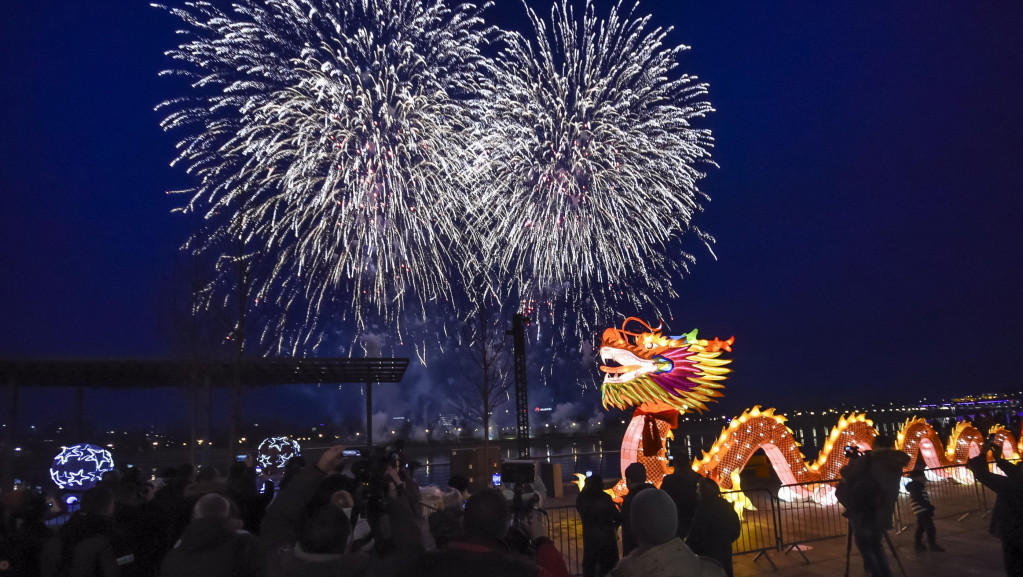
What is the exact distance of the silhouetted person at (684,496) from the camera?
561 cm

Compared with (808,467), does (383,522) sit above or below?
above

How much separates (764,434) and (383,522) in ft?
36.7

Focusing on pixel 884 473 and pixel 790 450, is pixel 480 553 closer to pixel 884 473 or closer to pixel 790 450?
pixel 884 473

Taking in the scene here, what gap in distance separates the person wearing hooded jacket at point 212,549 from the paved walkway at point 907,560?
6.56m

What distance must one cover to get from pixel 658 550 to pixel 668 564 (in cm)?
7

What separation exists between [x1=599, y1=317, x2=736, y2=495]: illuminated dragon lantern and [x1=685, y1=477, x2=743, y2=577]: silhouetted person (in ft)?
22.7

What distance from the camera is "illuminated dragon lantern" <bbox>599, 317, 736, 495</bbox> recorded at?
12.5 m

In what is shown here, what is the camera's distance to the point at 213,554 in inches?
119

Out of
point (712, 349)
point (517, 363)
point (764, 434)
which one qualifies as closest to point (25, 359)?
point (517, 363)

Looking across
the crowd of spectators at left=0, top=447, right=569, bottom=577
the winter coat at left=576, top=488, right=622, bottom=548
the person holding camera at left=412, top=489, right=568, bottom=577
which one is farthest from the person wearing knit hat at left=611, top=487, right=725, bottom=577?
the winter coat at left=576, top=488, right=622, bottom=548

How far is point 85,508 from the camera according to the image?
3.95m

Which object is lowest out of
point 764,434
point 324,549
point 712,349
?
point 764,434

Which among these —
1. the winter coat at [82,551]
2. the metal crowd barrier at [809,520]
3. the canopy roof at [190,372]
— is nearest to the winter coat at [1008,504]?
the metal crowd barrier at [809,520]

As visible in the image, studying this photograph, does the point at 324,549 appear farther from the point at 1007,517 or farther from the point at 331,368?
the point at 331,368
